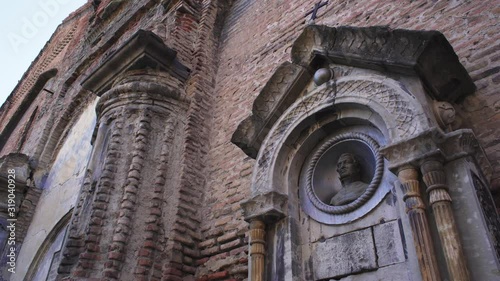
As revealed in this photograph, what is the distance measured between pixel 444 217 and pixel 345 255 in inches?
29.9

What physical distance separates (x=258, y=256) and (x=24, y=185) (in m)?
6.89

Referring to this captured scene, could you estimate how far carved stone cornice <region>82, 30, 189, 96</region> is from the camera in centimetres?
545

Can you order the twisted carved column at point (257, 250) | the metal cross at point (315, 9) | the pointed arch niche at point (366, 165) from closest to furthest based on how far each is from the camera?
the pointed arch niche at point (366, 165), the twisted carved column at point (257, 250), the metal cross at point (315, 9)

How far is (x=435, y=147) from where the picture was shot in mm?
2275

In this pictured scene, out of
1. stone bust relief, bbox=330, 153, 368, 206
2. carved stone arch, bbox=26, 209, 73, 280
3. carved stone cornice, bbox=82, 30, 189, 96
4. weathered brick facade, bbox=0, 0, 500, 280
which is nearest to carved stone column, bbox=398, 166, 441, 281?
stone bust relief, bbox=330, 153, 368, 206

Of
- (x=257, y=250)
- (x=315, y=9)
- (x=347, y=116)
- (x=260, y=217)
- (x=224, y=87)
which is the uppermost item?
(x=315, y=9)

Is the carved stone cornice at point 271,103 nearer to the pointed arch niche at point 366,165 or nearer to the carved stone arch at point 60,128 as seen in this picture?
the pointed arch niche at point 366,165

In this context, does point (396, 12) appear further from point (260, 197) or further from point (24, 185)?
point (24, 185)

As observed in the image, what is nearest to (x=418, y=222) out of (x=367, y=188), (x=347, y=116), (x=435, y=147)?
(x=435, y=147)

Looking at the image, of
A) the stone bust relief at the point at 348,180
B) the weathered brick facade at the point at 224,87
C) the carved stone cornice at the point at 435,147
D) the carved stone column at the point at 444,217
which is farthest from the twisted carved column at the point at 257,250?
the carved stone column at the point at 444,217

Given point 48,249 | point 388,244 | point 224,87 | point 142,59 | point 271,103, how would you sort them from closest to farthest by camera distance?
point 388,244
point 271,103
point 142,59
point 224,87
point 48,249

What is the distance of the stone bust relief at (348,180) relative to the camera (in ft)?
9.56

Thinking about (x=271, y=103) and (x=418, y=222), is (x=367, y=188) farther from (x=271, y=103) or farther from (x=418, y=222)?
(x=271, y=103)

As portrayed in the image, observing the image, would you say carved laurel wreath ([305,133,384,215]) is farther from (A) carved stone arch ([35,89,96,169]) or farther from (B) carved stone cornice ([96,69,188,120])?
(A) carved stone arch ([35,89,96,169])
